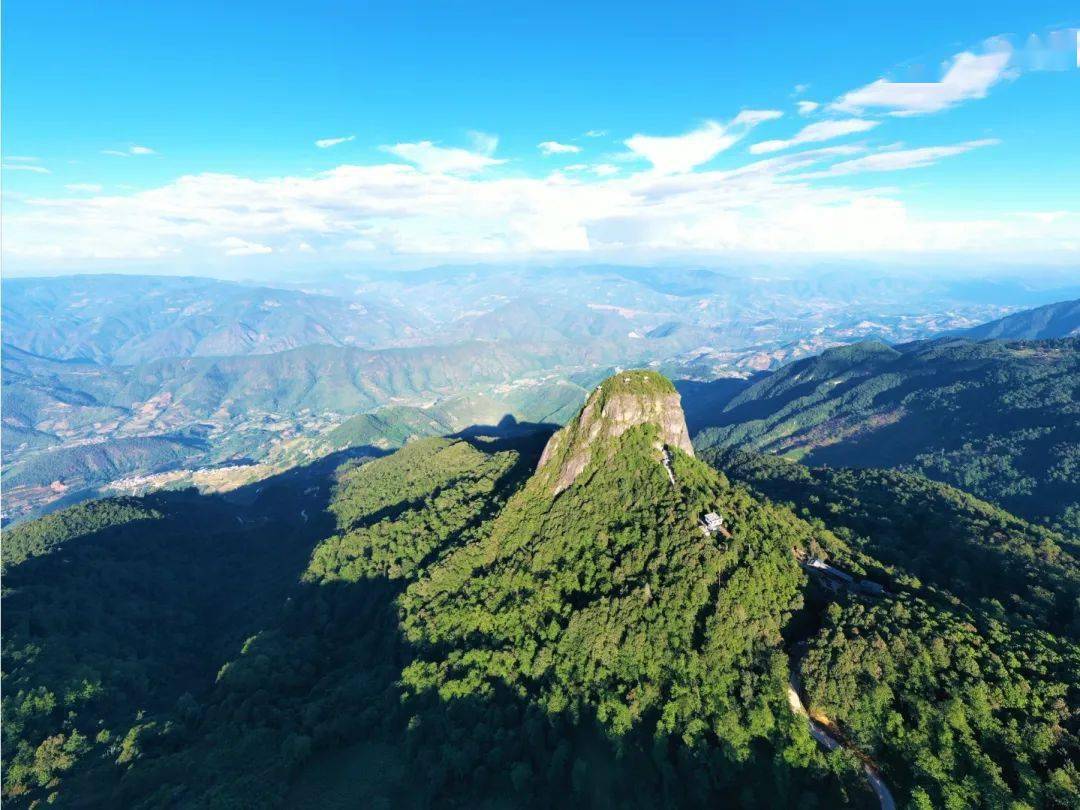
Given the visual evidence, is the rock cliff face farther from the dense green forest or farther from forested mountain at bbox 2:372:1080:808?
the dense green forest

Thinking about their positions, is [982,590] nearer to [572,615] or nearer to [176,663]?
[572,615]

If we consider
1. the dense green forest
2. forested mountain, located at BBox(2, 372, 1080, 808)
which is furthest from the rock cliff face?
the dense green forest

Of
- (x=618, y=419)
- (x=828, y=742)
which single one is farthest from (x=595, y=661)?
(x=618, y=419)

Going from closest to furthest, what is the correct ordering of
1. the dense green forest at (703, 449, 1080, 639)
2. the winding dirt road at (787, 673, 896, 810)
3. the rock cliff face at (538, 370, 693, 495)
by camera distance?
1. the winding dirt road at (787, 673, 896, 810)
2. the dense green forest at (703, 449, 1080, 639)
3. the rock cliff face at (538, 370, 693, 495)

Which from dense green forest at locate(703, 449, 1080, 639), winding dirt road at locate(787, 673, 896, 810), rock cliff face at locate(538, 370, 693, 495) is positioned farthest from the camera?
rock cliff face at locate(538, 370, 693, 495)

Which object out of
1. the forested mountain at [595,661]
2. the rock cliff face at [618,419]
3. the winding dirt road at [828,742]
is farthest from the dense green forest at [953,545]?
the rock cliff face at [618,419]

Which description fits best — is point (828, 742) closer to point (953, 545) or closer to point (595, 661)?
point (595, 661)
